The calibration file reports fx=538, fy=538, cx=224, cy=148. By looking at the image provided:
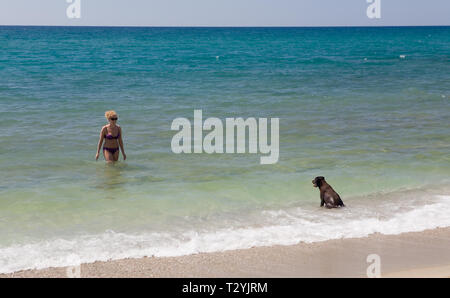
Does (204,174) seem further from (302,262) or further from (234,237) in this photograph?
(302,262)

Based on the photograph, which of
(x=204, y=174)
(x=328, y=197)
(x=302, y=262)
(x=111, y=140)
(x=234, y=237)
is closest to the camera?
(x=302, y=262)

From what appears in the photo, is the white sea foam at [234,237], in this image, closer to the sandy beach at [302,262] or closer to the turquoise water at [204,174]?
the turquoise water at [204,174]

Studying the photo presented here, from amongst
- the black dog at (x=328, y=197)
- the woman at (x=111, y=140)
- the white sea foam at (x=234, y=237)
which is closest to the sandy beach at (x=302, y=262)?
the white sea foam at (x=234, y=237)

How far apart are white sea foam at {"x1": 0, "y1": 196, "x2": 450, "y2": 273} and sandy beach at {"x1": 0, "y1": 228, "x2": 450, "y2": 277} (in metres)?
0.22

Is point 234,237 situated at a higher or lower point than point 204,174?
lower

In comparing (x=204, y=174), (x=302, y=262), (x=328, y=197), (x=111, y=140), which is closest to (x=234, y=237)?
(x=302, y=262)

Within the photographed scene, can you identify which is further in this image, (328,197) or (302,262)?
(328,197)

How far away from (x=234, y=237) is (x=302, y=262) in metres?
1.26

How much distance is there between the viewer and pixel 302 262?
673 centimetres

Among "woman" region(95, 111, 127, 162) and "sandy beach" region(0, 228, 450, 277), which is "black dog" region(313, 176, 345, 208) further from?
"woman" region(95, 111, 127, 162)

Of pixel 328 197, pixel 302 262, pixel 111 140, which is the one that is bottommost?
pixel 302 262

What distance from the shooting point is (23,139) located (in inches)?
545

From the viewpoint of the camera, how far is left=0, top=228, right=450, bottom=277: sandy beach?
6391 mm

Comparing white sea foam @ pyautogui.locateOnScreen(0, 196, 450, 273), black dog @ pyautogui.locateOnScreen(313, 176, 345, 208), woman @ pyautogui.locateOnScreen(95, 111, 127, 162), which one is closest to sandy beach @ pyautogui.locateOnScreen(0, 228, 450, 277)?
white sea foam @ pyautogui.locateOnScreen(0, 196, 450, 273)
